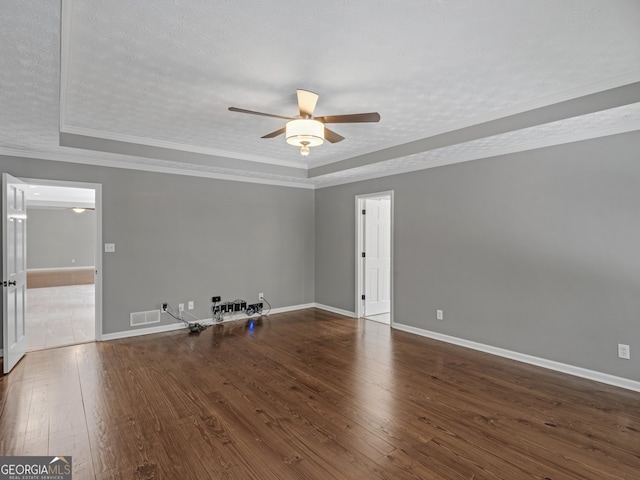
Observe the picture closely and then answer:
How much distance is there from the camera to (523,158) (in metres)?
3.90

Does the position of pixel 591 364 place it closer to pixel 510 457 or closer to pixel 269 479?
pixel 510 457

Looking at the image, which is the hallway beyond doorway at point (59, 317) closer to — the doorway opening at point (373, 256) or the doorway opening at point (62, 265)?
the doorway opening at point (62, 265)

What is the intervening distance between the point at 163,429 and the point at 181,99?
2851mm

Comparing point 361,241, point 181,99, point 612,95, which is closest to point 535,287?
point 612,95

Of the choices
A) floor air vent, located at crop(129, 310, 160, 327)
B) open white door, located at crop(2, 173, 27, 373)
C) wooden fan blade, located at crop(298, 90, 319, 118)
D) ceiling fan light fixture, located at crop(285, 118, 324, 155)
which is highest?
wooden fan blade, located at crop(298, 90, 319, 118)

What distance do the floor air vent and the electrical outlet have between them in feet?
18.5

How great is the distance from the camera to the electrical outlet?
126 inches

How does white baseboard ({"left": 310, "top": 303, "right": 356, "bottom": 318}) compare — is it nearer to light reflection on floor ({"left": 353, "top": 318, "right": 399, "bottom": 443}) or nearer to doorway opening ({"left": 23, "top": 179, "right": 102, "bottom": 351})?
light reflection on floor ({"left": 353, "top": 318, "right": 399, "bottom": 443})

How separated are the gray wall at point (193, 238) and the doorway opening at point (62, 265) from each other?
0.67 feet

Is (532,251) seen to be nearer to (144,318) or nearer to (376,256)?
(376,256)

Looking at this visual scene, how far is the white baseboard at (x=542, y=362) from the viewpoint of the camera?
3.24 metres

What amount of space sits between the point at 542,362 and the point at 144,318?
5.22 metres

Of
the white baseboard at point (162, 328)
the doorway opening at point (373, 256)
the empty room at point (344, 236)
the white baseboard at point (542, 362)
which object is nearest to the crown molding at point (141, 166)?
the empty room at point (344, 236)

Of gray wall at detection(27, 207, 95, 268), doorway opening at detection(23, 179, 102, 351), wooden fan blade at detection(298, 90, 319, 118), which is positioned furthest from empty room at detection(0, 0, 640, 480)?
gray wall at detection(27, 207, 95, 268)
